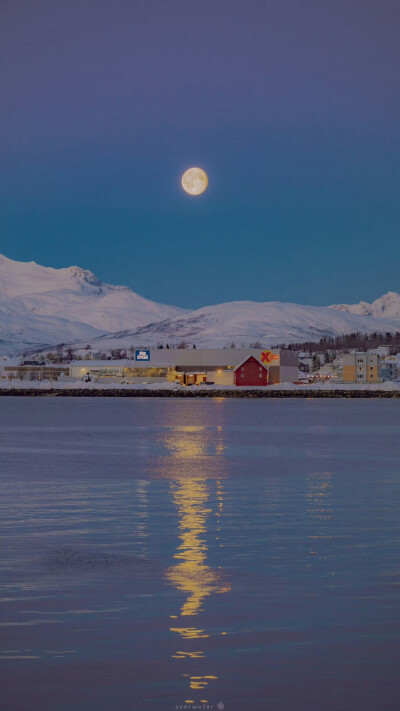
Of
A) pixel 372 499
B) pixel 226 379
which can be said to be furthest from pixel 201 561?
pixel 226 379

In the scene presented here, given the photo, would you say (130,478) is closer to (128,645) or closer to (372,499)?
(372,499)

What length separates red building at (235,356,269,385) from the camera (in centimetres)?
16650

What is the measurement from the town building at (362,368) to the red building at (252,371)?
1194 inches

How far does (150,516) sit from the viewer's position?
22.2 meters

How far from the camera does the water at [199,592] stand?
9.59 meters

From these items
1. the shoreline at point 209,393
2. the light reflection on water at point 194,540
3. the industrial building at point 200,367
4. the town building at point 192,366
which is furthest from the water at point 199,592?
the town building at point 192,366

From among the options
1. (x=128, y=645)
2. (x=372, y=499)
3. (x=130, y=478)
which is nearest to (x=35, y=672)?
(x=128, y=645)

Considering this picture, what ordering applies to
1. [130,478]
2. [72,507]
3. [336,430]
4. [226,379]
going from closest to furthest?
[72,507] → [130,478] → [336,430] → [226,379]

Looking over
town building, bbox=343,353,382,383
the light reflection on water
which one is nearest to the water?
the light reflection on water

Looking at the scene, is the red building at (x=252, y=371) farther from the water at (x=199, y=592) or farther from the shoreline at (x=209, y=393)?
the water at (x=199, y=592)

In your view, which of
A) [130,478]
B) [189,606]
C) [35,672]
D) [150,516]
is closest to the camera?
[35,672]

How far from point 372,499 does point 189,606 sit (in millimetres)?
12981

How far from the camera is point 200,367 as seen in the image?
177 meters

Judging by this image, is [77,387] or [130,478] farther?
[77,387]
